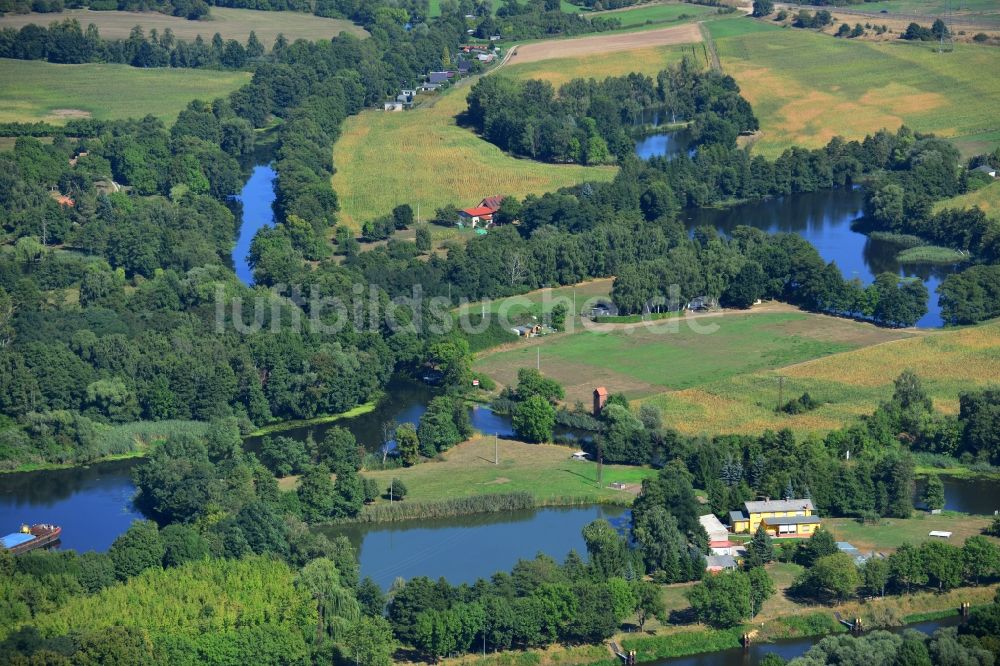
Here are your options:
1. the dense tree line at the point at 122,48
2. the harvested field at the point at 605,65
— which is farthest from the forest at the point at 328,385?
the dense tree line at the point at 122,48

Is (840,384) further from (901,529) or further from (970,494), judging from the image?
(901,529)

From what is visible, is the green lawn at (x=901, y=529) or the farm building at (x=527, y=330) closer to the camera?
the green lawn at (x=901, y=529)

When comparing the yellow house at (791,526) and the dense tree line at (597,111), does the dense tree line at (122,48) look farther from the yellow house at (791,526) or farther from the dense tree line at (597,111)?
the yellow house at (791,526)

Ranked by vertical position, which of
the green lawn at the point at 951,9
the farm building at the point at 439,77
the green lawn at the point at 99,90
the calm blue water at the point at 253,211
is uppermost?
the green lawn at the point at 951,9

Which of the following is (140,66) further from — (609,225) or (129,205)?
(609,225)

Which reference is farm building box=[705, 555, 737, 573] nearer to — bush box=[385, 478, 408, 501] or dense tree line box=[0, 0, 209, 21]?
bush box=[385, 478, 408, 501]

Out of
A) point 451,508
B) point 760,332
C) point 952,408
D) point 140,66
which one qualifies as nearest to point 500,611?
point 451,508
